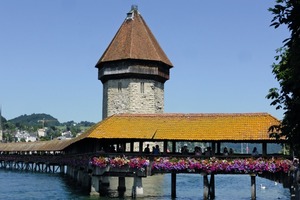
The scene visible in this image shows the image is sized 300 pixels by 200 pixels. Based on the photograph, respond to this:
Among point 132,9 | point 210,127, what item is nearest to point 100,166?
point 210,127

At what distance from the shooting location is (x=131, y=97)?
45.9m

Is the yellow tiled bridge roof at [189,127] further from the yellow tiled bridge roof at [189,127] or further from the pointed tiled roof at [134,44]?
the pointed tiled roof at [134,44]

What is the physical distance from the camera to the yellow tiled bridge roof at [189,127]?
2308 centimetres

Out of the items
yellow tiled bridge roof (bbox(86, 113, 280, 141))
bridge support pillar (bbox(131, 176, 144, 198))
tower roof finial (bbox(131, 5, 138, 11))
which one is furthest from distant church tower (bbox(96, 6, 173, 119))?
bridge support pillar (bbox(131, 176, 144, 198))

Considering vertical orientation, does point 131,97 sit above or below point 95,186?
above

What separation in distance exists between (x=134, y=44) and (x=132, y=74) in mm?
2690

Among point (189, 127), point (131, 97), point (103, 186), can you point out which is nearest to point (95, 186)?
point (103, 186)

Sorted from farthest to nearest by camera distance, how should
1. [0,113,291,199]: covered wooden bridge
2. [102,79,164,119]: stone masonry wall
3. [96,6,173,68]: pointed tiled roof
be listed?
[96,6,173,68]: pointed tiled roof
[102,79,164,119]: stone masonry wall
[0,113,291,199]: covered wooden bridge

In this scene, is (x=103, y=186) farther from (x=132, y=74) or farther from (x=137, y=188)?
(x=132, y=74)

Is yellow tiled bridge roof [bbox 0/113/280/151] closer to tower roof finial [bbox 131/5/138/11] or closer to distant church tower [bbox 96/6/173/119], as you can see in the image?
distant church tower [bbox 96/6/173/119]

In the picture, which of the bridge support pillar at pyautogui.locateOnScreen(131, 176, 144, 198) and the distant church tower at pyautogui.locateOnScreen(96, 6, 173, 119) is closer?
the bridge support pillar at pyautogui.locateOnScreen(131, 176, 144, 198)

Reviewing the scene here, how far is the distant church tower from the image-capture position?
46.0m

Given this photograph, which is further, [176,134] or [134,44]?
[134,44]

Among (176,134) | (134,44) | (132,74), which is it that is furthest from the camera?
(134,44)
